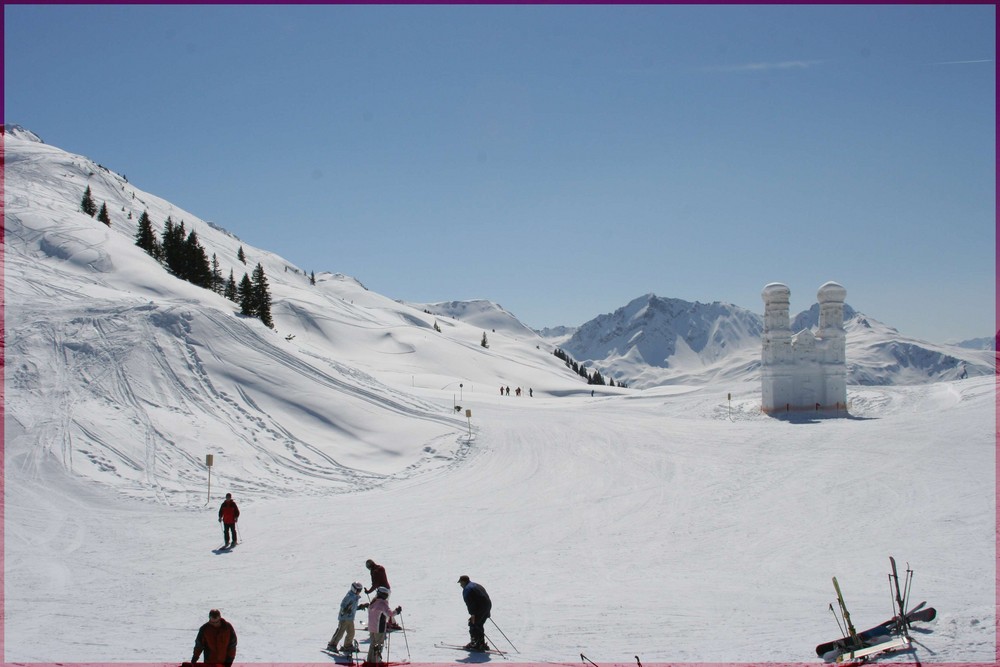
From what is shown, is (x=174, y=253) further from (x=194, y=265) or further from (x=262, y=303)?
(x=262, y=303)

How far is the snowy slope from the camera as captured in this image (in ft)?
38.5

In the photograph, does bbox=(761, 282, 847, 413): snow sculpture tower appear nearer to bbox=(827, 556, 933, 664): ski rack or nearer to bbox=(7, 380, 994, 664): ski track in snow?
bbox=(7, 380, 994, 664): ski track in snow

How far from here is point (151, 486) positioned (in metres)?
20.9

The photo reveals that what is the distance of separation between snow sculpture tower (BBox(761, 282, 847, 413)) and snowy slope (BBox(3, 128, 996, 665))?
2.02m

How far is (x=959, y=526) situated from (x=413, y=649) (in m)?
14.9

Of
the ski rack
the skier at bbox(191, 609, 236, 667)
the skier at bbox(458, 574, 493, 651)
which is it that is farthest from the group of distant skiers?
the ski rack

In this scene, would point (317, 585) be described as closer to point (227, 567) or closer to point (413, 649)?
point (227, 567)

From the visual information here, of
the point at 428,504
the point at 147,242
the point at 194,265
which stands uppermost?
the point at 147,242

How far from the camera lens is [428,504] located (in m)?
21.6

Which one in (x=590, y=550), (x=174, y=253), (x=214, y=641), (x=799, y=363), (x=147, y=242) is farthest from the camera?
(x=147, y=242)

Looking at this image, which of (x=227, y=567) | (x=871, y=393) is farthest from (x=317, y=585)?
(x=871, y=393)

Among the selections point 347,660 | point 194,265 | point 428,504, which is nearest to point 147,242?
point 194,265

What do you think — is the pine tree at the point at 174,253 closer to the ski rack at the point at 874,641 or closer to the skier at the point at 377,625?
the skier at the point at 377,625

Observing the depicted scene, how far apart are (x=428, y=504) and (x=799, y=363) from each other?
85.6ft
